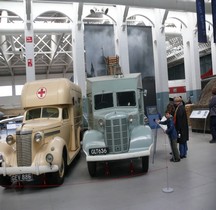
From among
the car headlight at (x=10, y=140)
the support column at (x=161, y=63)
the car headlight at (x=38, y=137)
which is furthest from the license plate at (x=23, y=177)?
the support column at (x=161, y=63)

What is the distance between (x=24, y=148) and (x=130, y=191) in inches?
98.8

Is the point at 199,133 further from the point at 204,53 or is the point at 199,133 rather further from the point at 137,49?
the point at 204,53

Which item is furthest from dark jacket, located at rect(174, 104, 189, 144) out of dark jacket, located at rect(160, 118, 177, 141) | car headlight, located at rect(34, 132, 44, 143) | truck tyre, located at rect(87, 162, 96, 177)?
car headlight, located at rect(34, 132, 44, 143)

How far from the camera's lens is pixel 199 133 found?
1308 cm

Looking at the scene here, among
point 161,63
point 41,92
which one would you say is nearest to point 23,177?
point 41,92

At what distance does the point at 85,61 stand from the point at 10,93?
32417 millimetres

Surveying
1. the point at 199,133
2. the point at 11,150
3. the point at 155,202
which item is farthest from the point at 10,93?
the point at 155,202

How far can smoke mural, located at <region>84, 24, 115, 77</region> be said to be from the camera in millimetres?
17391

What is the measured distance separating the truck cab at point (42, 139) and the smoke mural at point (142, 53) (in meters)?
11.4

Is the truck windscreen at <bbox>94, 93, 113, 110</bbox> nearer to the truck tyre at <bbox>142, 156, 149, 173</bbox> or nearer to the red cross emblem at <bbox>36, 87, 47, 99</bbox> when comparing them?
the red cross emblem at <bbox>36, 87, 47, 99</bbox>

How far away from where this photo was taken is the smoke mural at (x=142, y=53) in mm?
19359

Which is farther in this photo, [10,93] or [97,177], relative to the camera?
[10,93]

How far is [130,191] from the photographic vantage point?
18.0 feet

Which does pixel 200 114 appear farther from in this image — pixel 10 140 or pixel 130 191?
pixel 10 140
